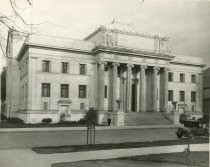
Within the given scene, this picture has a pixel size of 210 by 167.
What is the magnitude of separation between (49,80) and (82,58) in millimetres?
4640

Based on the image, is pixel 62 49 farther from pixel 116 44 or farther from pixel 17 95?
pixel 17 95

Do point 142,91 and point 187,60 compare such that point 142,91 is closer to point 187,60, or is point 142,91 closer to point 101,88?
point 101,88

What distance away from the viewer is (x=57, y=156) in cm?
1117

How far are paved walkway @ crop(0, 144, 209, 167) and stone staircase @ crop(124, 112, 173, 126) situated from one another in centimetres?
1994

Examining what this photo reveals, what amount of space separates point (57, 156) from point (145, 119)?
24163mm

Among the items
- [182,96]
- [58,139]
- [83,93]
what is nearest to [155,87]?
[182,96]

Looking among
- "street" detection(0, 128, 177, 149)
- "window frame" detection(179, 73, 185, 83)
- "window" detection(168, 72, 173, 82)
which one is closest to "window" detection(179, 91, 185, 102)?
"window frame" detection(179, 73, 185, 83)

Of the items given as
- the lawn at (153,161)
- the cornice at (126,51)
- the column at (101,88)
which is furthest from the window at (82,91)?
the lawn at (153,161)

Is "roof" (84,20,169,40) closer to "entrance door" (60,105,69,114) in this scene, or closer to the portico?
the portico

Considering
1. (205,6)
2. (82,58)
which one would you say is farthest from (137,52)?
(205,6)

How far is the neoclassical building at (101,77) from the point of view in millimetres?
34125

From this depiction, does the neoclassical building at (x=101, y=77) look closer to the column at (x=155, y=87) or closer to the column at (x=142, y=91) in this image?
the column at (x=142, y=91)

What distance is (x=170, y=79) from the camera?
4262 cm

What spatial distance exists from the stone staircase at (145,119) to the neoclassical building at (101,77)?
11cm
